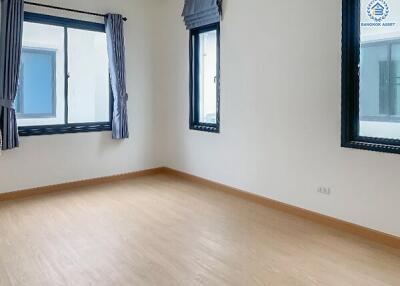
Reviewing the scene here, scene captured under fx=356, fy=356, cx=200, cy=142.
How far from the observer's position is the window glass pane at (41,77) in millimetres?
4730

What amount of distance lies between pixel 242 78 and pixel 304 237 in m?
1.99

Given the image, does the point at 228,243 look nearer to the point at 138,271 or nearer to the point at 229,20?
the point at 138,271

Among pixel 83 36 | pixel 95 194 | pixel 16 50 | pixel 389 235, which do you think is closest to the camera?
pixel 389 235

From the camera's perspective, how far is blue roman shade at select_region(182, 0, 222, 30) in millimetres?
4465

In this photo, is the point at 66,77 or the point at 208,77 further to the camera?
the point at 208,77

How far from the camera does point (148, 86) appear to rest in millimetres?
5547

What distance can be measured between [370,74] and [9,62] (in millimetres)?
3843

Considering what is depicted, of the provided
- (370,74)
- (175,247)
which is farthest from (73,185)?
(370,74)

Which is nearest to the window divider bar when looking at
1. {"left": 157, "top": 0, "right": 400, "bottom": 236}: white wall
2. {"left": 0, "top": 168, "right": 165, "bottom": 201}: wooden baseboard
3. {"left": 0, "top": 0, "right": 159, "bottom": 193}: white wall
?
{"left": 0, "top": 0, "right": 159, "bottom": 193}: white wall

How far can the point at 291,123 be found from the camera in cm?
Answer: 375

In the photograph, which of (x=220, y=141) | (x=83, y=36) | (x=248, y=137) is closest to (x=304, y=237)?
(x=248, y=137)

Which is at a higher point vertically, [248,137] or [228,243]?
[248,137]

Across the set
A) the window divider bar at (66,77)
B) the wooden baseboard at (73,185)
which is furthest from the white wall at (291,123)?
the window divider bar at (66,77)

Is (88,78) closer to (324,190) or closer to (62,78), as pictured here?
(62,78)
